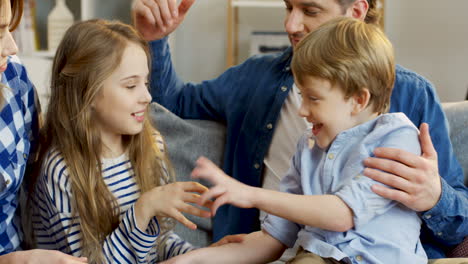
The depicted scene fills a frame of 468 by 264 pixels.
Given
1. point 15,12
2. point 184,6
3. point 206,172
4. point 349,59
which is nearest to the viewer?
point 206,172

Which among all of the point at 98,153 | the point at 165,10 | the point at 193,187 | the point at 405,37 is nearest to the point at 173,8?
the point at 165,10

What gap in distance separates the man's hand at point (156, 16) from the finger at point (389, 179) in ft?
2.39

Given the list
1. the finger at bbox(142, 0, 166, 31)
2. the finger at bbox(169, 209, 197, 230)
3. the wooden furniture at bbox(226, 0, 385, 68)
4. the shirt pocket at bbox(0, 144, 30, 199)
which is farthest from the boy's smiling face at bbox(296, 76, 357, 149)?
the wooden furniture at bbox(226, 0, 385, 68)

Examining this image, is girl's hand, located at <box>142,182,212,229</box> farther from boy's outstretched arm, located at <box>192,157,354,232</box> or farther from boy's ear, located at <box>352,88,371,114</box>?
boy's ear, located at <box>352,88,371,114</box>

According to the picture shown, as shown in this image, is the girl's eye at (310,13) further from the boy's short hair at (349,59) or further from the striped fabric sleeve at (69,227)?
the striped fabric sleeve at (69,227)

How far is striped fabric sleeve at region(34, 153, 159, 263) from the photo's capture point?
1.41 m

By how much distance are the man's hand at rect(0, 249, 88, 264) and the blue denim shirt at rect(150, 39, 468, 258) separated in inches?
24.7

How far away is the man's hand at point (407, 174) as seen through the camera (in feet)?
3.93

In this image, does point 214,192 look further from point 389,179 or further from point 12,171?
point 12,171

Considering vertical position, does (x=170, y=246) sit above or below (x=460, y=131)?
below

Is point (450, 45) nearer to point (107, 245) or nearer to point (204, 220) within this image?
point (204, 220)

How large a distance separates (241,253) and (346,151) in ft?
1.13

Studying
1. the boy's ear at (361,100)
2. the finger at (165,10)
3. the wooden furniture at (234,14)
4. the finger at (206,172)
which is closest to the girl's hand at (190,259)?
the finger at (206,172)

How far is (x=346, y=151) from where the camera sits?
1.26 metres
